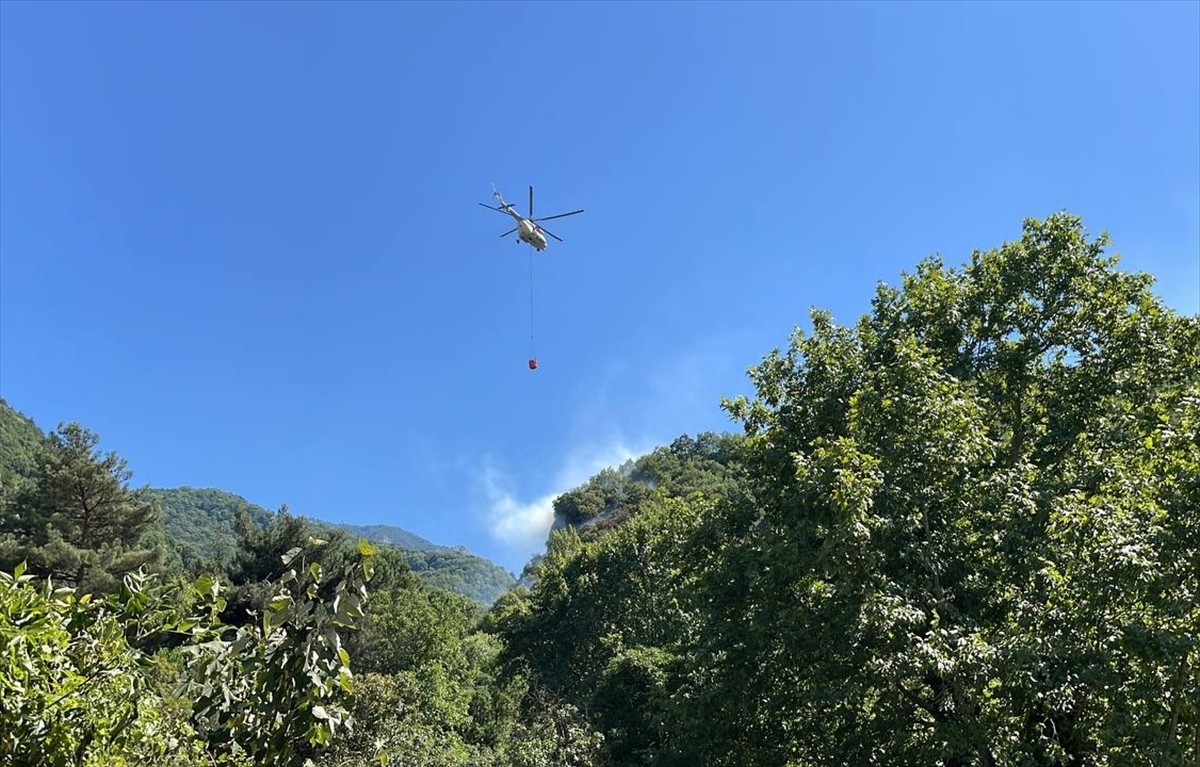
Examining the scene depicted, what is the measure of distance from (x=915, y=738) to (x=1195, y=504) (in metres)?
5.81

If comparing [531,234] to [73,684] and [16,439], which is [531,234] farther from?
[16,439]

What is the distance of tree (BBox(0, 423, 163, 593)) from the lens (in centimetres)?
2503

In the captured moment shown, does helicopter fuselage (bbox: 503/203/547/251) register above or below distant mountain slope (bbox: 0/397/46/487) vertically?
below

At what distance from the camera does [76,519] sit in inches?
1128

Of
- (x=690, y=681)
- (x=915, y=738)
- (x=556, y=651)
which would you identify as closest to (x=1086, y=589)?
(x=915, y=738)

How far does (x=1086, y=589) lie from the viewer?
7.25 meters

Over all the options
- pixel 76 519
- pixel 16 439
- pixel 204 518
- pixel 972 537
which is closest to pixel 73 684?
pixel 972 537

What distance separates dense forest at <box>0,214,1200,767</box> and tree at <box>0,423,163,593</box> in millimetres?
12456

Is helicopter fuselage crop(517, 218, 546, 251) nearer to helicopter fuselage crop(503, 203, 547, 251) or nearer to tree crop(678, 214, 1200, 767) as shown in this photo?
helicopter fuselage crop(503, 203, 547, 251)

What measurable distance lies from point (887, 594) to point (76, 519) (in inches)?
1230

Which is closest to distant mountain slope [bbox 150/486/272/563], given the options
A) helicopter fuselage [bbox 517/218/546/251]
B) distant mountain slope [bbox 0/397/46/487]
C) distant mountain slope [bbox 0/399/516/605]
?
distant mountain slope [bbox 0/399/516/605]

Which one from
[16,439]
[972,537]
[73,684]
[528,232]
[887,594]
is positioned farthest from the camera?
[16,439]

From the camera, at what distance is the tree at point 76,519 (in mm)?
25031

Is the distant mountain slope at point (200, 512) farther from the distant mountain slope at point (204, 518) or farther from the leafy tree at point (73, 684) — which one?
the leafy tree at point (73, 684)
